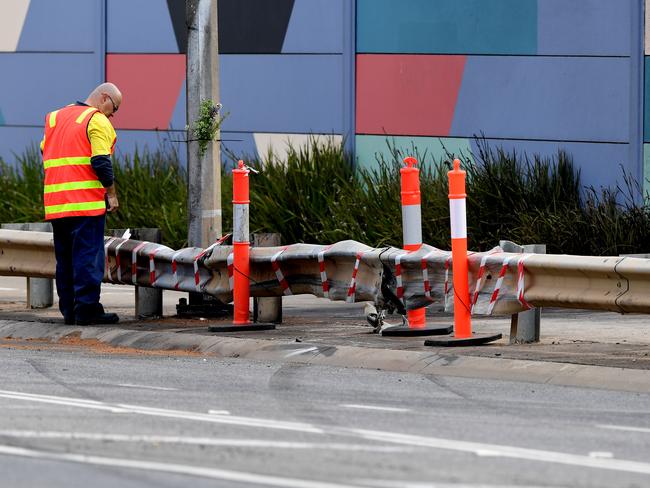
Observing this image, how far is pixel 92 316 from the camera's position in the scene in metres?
12.5

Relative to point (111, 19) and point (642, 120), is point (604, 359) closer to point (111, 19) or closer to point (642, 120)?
point (642, 120)

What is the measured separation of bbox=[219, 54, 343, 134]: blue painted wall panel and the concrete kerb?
7.09 m

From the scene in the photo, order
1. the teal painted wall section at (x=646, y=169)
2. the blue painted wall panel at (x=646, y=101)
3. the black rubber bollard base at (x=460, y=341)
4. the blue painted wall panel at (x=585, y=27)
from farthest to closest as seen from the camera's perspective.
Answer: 1. the blue painted wall panel at (x=585, y=27)
2. the blue painted wall panel at (x=646, y=101)
3. the teal painted wall section at (x=646, y=169)
4. the black rubber bollard base at (x=460, y=341)

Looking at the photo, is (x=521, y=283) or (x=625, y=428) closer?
(x=625, y=428)

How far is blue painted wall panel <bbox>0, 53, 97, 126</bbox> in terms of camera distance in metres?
21.2

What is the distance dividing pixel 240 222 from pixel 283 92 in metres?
7.64

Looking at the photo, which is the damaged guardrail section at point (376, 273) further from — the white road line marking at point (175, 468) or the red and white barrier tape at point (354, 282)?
the white road line marking at point (175, 468)

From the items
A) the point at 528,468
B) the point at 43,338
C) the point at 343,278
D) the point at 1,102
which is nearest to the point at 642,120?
the point at 343,278

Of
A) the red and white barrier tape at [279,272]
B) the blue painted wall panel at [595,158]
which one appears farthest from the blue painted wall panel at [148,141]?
the red and white barrier tape at [279,272]

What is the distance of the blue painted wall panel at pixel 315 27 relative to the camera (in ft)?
62.4

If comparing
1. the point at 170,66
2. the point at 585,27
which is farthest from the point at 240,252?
the point at 170,66

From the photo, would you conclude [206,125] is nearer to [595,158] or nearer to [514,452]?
[595,158]

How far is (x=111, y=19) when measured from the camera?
20781 mm

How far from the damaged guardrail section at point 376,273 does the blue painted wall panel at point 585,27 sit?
19.4ft
